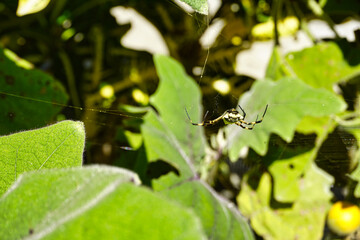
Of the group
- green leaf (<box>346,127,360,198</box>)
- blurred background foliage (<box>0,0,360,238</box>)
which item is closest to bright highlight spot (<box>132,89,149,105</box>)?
blurred background foliage (<box>0,0,360,238</box>)

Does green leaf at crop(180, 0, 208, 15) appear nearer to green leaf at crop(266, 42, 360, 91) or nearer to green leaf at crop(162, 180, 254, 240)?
green leaf at crop(162, 180, 254, 240)

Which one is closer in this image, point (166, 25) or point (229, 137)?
point (229, 137)

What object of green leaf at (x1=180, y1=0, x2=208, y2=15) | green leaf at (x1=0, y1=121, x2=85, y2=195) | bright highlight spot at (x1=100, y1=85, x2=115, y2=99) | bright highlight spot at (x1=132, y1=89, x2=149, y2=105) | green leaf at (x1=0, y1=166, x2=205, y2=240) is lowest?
bright highlight spot at (x1=100, y1=85, x2=115, y2=99)

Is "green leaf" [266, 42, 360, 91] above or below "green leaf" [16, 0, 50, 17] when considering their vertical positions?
below

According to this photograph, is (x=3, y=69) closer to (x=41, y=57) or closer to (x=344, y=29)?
(x=41, y=57)

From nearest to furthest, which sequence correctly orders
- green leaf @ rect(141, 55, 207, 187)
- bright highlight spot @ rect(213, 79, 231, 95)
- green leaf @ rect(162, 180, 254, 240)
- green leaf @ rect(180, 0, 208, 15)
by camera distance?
green leaf @ rect(180, 0, 208, 15) → green leaf @ rect(162, 180, 254, 240) → green leaf @ rect(141, 55, 207, 187) → bright highlight spot @ rect(213, 79, 231, 95)

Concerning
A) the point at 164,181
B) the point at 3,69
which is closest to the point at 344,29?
the point at 164,181
